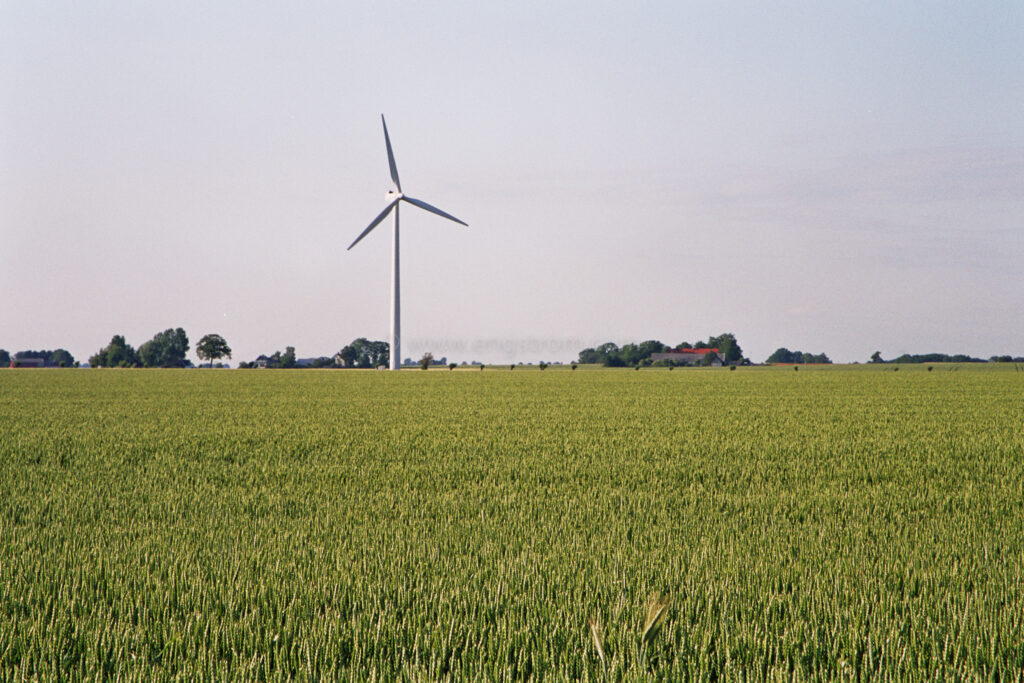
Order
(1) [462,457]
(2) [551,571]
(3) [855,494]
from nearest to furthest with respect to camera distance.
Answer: (2) [551,571] < (3) [855,494] < (1) [462,457]

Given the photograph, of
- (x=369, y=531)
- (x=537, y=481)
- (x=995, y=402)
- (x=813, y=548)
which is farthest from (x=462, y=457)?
(x=995, y=402)

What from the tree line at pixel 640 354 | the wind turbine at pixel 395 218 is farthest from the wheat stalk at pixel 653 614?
the tree line at pixel 640 354

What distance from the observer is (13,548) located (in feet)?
24.3

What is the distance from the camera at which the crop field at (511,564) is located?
460 centimetres

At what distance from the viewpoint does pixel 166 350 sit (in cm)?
18088

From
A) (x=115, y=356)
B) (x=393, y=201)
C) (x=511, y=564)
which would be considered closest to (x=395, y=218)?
(x=393, y=201)

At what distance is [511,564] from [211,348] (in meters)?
192

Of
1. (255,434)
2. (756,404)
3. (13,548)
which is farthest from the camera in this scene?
(756,404)

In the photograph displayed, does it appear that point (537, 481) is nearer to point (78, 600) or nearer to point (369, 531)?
point (369, 531)

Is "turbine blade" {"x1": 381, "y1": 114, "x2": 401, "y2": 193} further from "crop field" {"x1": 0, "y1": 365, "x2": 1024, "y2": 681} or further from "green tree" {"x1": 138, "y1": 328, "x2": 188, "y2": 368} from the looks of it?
"green tree" {"x1": 138, "y1": 328, "x2": 188, "y2": 368}

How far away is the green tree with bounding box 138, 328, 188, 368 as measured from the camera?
17625 centimetres

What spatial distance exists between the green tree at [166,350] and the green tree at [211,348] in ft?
12.1

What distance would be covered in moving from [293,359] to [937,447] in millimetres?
161109

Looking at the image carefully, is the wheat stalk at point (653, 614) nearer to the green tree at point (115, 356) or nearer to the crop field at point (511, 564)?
the crop field at point (511, 564)
